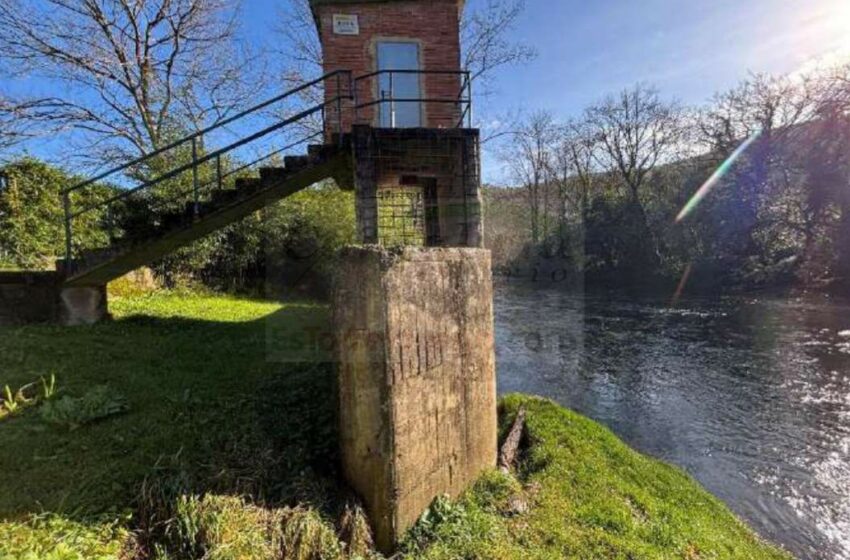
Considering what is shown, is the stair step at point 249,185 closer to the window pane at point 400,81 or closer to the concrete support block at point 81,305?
the concrete support block at point 81,305

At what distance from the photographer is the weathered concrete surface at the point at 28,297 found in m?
6.77

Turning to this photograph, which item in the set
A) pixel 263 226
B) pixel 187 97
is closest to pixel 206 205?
pixel 263 226

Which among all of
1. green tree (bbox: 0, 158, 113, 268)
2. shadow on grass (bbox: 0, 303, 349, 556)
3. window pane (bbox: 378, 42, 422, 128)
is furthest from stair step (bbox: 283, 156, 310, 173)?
green tree (bbox: 0, 158, 113, 268)

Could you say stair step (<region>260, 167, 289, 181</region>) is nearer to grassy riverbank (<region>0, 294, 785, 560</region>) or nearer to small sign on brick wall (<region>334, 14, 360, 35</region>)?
grassy riverbank (<region>0, 294, 785, 560</region>)

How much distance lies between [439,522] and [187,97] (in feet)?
51.6

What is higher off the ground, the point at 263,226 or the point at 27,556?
the point at 263,226

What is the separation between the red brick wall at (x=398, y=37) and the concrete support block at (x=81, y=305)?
458 centimetres

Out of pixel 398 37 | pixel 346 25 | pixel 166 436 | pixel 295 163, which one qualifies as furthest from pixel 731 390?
pixel 346 25

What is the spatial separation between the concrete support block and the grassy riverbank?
2.16ft

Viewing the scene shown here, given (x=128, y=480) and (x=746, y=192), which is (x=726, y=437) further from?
(x=746, y=192)

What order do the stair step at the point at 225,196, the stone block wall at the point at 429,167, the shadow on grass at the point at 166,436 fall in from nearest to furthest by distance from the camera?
the shadow on grass at the point at 166,436
the stair step at the point at 225,196
the stone block wall at the point at 429,167

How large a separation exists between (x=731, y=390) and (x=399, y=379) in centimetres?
725

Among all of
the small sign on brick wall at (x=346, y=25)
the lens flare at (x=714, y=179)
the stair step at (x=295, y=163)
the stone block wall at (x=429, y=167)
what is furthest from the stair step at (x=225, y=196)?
the lens flare at (x=714, y=179)

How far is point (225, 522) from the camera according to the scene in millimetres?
2846
